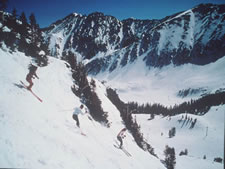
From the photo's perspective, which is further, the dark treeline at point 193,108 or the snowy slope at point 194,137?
the dark treeline at point 193,108

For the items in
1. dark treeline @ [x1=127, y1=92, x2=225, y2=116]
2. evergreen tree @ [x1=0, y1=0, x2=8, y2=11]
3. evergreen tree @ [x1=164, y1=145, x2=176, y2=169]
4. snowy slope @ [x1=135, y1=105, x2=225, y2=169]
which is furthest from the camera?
dark treeline @ [x1=127, y1=92, x2=225, y2=116]

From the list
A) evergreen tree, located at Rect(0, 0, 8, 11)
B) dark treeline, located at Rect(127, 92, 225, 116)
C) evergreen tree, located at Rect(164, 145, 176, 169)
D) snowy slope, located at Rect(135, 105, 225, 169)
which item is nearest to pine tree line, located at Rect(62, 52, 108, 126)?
evergreen tree, located at Rect(0, 0, 8, 11)

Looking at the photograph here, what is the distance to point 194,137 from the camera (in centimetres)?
12331

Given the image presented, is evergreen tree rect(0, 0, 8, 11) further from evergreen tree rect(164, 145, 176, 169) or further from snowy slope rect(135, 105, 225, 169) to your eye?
snowy slope rect(135, 105, 225, 169)

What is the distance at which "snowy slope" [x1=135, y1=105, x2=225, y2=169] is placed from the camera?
88506mm

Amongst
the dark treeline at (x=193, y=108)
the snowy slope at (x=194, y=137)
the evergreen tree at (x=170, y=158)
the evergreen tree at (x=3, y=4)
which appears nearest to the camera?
the evergreen tree at (x=3, y=4)

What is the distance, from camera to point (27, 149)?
7.43 metres

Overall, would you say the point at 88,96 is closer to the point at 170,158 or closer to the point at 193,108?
the point at 170,158

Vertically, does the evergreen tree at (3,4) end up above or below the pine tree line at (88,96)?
above

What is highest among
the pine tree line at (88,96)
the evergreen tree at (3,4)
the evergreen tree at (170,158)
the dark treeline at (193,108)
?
the dark treeline at (193,108)

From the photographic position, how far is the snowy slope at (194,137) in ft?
290

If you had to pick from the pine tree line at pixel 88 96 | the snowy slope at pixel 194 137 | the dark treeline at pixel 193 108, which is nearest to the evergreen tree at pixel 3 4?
the pine tree line at pixel 88 96

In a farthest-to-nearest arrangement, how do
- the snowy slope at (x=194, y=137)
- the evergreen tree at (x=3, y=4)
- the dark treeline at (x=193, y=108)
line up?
the dark treeline at (x=193, y=108) < the snowy slope at (x=194, y=137) < the evergreen tree at (x=3, y=4)

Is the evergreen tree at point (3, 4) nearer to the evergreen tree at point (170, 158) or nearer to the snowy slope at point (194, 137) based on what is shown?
the evergreen tree at point (170, 158)
